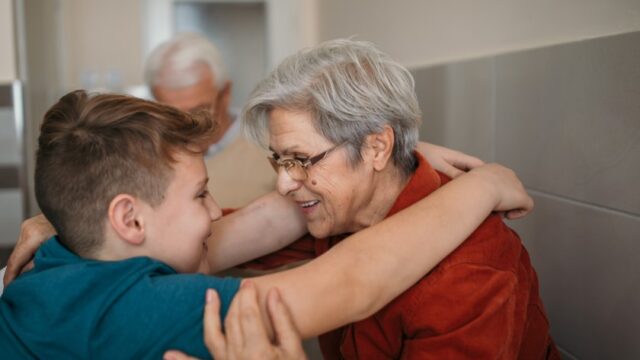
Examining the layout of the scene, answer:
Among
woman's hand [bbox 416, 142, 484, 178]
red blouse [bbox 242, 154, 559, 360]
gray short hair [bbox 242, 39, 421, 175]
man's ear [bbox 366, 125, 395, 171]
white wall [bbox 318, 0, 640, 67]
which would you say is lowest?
red blouse [bbox 242, 154, 559, 360]

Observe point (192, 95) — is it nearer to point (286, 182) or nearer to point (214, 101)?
point (214, 101)

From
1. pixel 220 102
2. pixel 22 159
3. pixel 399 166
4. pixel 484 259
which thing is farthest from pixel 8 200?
pixel 484 259

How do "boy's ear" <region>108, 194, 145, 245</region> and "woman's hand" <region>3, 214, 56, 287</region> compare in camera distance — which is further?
"woman's hand" <region>3, 214, 56, 287</region>

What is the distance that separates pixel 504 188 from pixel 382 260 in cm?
37

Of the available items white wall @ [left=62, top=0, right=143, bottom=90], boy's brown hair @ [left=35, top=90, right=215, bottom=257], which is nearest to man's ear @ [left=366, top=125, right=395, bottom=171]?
boy's brown hair @ [left=35, top=90, right=215, bottom=257]

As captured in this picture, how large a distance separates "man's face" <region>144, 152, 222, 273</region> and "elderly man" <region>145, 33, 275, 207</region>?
1.36 meters

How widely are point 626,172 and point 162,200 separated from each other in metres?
0.84

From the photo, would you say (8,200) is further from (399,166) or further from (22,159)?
(399,166)

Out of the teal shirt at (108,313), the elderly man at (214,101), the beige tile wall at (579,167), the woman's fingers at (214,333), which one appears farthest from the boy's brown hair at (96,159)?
the elderly man at (214,101)

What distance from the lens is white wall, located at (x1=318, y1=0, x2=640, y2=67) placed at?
1.26 meters

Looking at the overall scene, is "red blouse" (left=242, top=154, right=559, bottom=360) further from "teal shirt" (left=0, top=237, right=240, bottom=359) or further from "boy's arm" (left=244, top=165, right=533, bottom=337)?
"teal shirt" (left=0, top=237, right=240, bottom=359)

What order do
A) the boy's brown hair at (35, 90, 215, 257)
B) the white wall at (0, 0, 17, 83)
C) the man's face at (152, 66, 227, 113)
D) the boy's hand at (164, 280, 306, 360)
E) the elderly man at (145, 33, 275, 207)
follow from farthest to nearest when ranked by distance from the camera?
the white wall at (0, 0, 17, 83), the man's face at (152, 66, 227, 113), the elderly man at (145, 33, 275, 207), the boy's brown hair at (35, 90, 215, 257), the boy's hand at (164, 280, 306, 360)

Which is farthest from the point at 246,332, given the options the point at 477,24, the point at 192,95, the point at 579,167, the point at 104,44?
the point at 104,44

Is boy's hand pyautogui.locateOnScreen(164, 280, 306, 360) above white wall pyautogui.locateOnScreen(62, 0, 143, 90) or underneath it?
underneath
